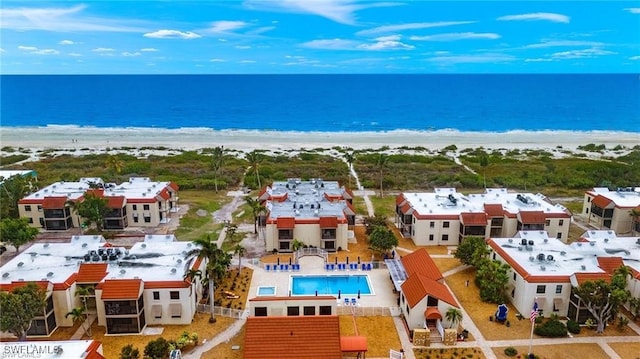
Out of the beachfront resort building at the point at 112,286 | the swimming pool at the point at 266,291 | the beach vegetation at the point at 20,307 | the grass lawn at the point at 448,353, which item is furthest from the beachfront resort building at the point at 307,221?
the beach vegetation at the point at 20,307

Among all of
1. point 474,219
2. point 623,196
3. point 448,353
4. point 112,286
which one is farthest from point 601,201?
point 112,286

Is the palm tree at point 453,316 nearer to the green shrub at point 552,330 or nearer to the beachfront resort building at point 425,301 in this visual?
the beachfront resort building at point 425,301

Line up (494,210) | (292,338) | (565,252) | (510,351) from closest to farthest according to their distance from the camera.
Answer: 1. (292,338)
2. (510,351)
3. (565,252)
4. (494,210)

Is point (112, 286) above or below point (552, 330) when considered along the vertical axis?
above

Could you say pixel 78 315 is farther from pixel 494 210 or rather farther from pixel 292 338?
pixel 494 210

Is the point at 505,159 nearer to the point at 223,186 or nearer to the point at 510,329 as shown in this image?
the point at 223,186

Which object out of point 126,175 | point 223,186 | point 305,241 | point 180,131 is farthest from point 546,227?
point 180,131
